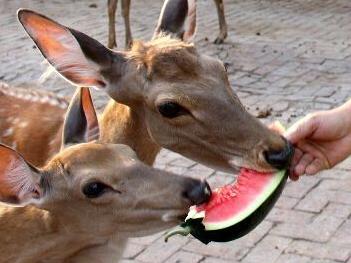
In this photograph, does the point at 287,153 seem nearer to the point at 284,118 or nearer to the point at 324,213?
the point at 324,213

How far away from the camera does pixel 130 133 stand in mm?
4496

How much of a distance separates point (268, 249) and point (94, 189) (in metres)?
2.30

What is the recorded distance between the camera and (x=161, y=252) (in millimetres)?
5691

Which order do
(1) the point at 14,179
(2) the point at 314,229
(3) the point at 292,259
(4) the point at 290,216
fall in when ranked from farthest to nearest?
(4) the point at 290,216 < (2) the point at 314,229 < (3) the point at 292,259 < (1) the point at 14,179

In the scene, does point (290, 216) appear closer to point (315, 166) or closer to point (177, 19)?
point (177, 19)

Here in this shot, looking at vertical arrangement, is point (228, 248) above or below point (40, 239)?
below

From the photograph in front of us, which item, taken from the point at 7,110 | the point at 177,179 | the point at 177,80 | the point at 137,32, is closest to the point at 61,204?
the point at 177,179

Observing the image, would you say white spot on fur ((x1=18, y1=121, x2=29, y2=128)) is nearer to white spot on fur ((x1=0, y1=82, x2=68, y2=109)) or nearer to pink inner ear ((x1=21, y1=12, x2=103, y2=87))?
white spot on fur ((x1=0, y1=82, x2=68, y2=109))

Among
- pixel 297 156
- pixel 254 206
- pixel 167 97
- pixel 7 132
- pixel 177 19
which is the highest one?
pixel 177 19

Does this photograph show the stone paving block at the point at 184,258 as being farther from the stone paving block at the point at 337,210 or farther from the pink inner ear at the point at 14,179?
the pink inner ear at the point at 14,179

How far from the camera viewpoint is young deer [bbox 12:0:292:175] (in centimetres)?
394

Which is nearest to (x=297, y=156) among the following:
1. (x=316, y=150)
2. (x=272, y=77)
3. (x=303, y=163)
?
(x=303, y=163)

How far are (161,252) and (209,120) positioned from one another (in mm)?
1928

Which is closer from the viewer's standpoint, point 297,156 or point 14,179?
point 14,179
